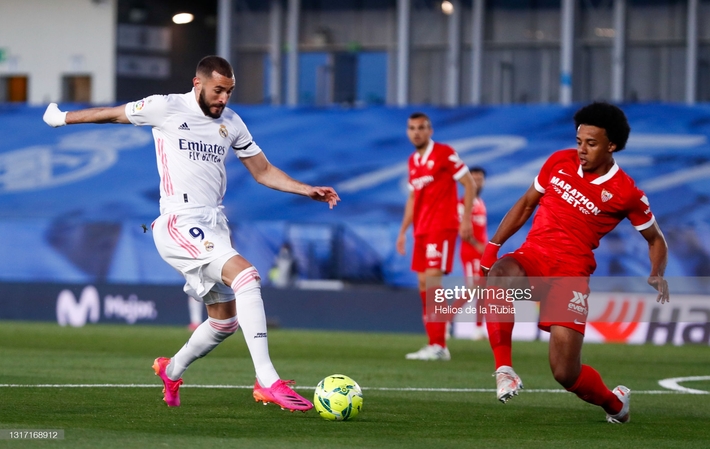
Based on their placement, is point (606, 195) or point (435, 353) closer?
point (606, 195)

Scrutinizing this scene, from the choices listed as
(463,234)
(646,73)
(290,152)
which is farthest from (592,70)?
(463,234)

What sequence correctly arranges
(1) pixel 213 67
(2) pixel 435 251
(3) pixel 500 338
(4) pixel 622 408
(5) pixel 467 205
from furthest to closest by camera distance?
(5) pixel 467 205, (2) pixel 435 251, (1) pixel 213 67, (4) pixel 622 408, (3) pixel 500 338

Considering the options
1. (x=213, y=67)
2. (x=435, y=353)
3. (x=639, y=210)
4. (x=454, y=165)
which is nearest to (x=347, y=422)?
(x=639, y=210)

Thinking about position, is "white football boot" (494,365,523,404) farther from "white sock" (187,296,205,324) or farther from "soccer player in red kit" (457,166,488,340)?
"white sock" (187,296,205,324)

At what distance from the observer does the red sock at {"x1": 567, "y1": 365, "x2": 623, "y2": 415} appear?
668cm

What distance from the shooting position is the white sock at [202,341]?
7.13 meters

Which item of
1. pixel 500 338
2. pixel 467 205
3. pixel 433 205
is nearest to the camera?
pixel 500 338

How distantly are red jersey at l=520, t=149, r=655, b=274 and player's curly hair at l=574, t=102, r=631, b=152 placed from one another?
0.20 metres

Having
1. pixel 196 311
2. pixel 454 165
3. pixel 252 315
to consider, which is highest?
pixel 454 165

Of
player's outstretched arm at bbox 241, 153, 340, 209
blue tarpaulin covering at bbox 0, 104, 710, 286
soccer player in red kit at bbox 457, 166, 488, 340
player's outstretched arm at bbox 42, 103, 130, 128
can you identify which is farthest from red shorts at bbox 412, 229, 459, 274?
blue tarpaulin covering at bbox 0, 104, 710, 286

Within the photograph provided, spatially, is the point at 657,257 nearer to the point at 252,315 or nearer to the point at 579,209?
the point at 579,209

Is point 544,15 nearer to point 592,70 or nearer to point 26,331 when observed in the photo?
point 592,70

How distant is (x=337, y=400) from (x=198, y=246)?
126cm

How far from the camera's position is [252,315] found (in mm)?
6766
